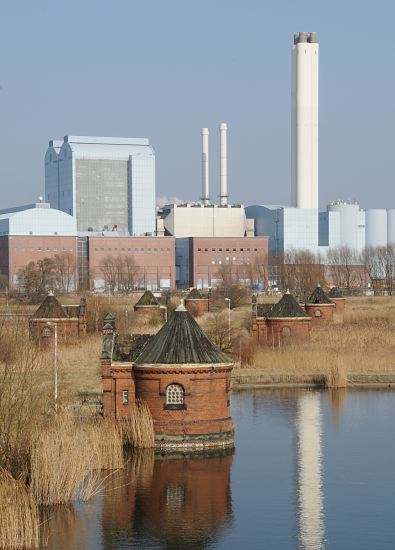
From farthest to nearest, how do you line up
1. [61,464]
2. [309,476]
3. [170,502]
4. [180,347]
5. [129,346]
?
[129,346], [180,347], [309,476], [170,502], [61,464]

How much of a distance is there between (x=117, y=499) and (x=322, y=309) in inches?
1861

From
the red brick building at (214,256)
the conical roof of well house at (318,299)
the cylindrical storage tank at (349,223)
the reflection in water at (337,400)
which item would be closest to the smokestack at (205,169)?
the red brick building at (214,256)

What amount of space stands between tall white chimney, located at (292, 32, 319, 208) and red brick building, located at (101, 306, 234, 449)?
11067 cm

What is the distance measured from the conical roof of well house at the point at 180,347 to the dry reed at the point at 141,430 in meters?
1.40

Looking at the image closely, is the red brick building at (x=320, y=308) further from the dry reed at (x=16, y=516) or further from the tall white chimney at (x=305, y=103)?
the tall white chimney at (x=305, y=103)

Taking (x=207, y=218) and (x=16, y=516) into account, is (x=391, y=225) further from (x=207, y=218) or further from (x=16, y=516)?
(x=16, y=516)

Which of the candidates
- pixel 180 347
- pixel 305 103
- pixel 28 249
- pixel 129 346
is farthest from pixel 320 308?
pixel 28 249

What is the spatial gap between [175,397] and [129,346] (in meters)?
2.90

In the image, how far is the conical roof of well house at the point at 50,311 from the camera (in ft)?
201

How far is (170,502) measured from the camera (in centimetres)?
2845

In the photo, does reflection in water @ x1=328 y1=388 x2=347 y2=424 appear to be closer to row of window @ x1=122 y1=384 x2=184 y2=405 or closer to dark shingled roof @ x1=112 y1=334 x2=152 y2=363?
dark shingled roof @ x1=112 y1=334 x2=152 y2=363

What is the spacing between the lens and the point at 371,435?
37.5 m

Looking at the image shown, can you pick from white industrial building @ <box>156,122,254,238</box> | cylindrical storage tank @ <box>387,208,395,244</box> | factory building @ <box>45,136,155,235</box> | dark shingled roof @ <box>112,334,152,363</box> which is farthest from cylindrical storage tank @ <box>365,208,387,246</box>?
dark shingled roof @ <box>112,334,152,363</box>

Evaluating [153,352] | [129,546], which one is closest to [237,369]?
[153,352]
